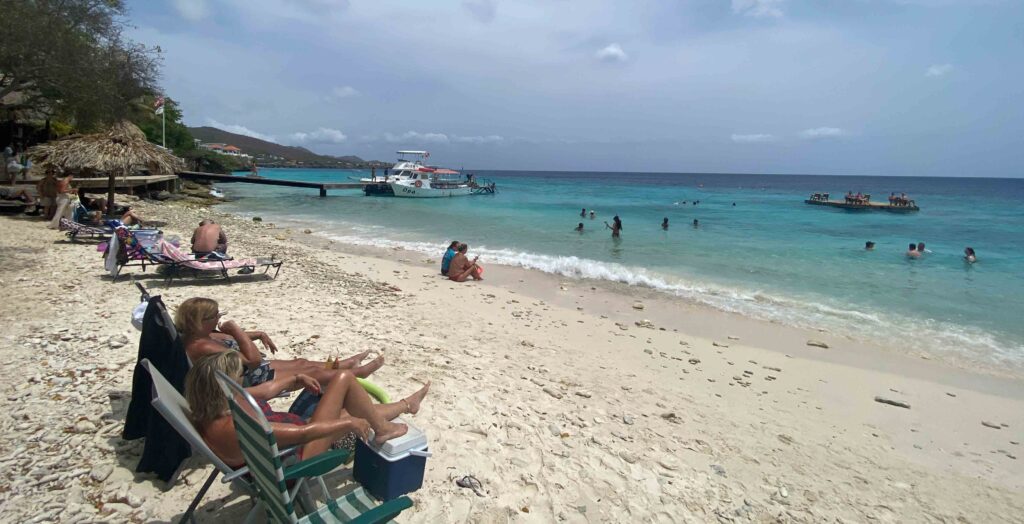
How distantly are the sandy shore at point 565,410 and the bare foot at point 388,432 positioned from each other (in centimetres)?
53

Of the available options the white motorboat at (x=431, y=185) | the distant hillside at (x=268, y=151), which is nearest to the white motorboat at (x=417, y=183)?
the white motorboat at (x=431, y=185)

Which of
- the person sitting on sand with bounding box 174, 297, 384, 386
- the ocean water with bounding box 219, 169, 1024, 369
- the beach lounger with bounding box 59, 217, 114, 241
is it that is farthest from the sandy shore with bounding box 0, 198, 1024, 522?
the ocean water with bounding box 219, 169, 1024, 369

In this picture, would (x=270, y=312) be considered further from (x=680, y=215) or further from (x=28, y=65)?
(x=680, y=215)

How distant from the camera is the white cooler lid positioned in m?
2.92

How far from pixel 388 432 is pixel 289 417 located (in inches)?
23.8

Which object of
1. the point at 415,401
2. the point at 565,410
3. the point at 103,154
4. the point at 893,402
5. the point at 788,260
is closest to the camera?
the point at 415,401

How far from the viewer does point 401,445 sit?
2.96 metres

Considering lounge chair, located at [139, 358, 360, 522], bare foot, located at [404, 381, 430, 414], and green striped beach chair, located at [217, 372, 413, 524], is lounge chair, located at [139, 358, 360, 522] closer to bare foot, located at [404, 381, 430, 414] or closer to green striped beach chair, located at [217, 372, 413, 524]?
green striped beach chair, located at [217, 372, 413, 524]

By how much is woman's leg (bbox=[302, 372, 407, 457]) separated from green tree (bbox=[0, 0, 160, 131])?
25.8 ft

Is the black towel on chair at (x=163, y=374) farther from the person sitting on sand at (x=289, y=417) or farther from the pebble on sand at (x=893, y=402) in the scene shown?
the pebble on sand at (x=893, y=402)

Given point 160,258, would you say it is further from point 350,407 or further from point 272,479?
point 272,479

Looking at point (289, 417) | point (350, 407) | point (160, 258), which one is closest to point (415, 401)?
point (350, 407)

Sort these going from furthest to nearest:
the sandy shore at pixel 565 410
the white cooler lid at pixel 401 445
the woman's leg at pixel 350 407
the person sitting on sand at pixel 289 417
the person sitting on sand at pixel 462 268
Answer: the person sitting on sand at pixel 462 268, the sandy shore at pixel 565 410, the woman's leg at pixel 350 407, the white cooler lid at pixel 401 445, the person sitting on sand at pixel 289 417

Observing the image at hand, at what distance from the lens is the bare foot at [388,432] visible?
2990 millimetres
